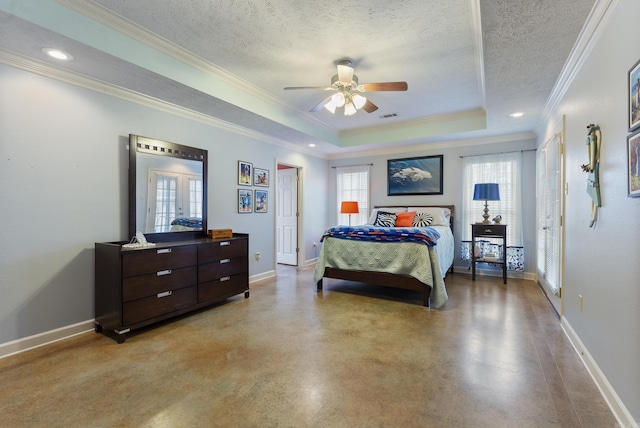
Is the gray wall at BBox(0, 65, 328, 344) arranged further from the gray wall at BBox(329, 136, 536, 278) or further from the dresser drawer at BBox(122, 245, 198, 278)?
the gray wall at BBox(329, 136, 536, 278)

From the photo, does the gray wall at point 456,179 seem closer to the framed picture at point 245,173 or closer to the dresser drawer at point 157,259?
the framed picture at point 245,173

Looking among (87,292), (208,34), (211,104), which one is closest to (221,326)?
(87,292)

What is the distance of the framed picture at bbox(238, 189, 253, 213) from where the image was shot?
14.6 ft

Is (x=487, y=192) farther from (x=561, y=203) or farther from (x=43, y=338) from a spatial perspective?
(x=43, y=338)

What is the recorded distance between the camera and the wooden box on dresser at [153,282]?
2.56m

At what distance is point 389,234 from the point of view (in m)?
3.66

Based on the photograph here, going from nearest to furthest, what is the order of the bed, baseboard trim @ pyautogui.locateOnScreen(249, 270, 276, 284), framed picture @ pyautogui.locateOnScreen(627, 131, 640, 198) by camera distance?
1. framed picture @ pyautogui.locateOnScreen(627, 131, 640, 198)
2. the bed
3. baseboard trim @ pyautogui.locateOnScreen(249, 270, 276, 284)

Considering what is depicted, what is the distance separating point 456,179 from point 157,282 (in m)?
4.93

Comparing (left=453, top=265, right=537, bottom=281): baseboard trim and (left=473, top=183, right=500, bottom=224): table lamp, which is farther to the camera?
(left=453, top=265, right=537, bottom=281): baseboard trim

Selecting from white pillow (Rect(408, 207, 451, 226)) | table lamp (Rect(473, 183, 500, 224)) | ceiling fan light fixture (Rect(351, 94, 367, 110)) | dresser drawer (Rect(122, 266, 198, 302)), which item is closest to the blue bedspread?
white pillow (Rect(408, 207, 451, 226))

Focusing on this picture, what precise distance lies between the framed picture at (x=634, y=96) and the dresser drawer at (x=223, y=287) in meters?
3.63

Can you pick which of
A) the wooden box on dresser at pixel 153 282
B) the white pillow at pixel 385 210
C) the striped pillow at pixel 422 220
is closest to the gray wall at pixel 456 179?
the white pillow at pixel 385 210

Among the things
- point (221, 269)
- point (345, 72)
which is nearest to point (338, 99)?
point (345, 72)

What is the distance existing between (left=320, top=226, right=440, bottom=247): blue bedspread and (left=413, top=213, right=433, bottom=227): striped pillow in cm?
116
